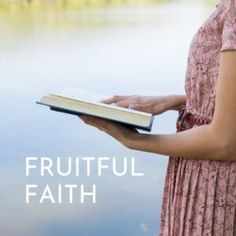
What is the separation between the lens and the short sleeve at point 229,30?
0.70 meters

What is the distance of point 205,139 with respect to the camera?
75cm

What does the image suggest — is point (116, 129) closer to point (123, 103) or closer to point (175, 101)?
point (123, 103)

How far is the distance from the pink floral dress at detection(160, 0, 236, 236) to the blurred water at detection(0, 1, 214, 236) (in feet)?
3.33

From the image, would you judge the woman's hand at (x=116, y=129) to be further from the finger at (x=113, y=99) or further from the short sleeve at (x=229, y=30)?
the short sleeve at (x=229, y=30)

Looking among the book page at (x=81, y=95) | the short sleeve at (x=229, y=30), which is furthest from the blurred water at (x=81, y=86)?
the short sleeve at (x=229, y=30)

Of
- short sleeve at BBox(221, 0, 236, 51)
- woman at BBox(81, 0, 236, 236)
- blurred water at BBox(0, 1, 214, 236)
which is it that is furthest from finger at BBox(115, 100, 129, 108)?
blurred water at BBox(0, 1, 214, 236)

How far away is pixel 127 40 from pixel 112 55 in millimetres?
69

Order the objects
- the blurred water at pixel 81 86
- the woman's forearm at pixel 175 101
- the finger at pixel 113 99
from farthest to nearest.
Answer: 1. the blurred water at pixel 81 86
2. the woman's forearm at pixel 175 101
3. the finger at pixel 113 99

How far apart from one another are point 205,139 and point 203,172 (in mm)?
74

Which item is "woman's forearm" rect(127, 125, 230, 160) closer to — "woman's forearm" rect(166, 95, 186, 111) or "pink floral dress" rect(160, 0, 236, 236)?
"pink floral dress" rect(160, 0, 236, 236)

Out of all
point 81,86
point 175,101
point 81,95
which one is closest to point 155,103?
point 175,101

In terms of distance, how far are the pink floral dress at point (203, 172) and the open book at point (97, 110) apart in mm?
83

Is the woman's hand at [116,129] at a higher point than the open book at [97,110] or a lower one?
lower

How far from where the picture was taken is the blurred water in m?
1.86
